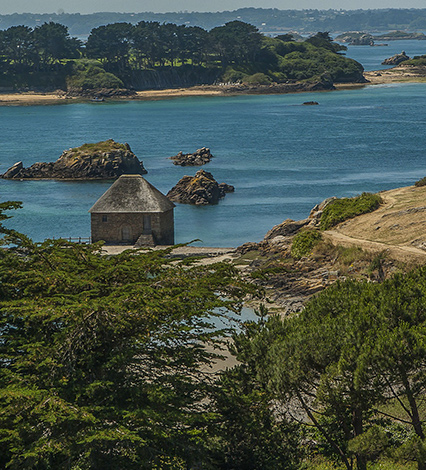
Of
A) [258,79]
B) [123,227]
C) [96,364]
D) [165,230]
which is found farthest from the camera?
[258,79]

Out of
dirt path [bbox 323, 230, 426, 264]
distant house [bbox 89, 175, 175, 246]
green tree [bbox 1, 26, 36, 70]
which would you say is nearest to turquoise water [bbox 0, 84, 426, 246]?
distant house [bbox 89, 175, 175, 246]

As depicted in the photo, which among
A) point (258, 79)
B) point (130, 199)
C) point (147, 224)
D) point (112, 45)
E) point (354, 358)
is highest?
point (112, 45)

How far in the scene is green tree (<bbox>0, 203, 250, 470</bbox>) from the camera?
1383cm

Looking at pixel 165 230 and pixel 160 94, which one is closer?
pixel 165 230

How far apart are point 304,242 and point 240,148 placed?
60925 mm

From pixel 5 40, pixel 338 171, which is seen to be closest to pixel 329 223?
pixel 338 171

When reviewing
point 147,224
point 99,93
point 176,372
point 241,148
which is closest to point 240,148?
point 241,148

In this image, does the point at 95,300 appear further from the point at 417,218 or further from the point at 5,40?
the point at 5,40

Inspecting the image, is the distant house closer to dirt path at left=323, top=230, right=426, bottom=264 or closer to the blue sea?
the blue sea

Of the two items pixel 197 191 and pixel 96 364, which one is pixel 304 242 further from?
pixel 96 364

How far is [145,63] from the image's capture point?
19562 cm

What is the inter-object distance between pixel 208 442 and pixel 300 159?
258 ft

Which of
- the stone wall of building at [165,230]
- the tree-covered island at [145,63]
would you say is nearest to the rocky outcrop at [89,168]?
the stone wall of building at [165,230]

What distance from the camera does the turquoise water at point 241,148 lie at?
6319 cm
